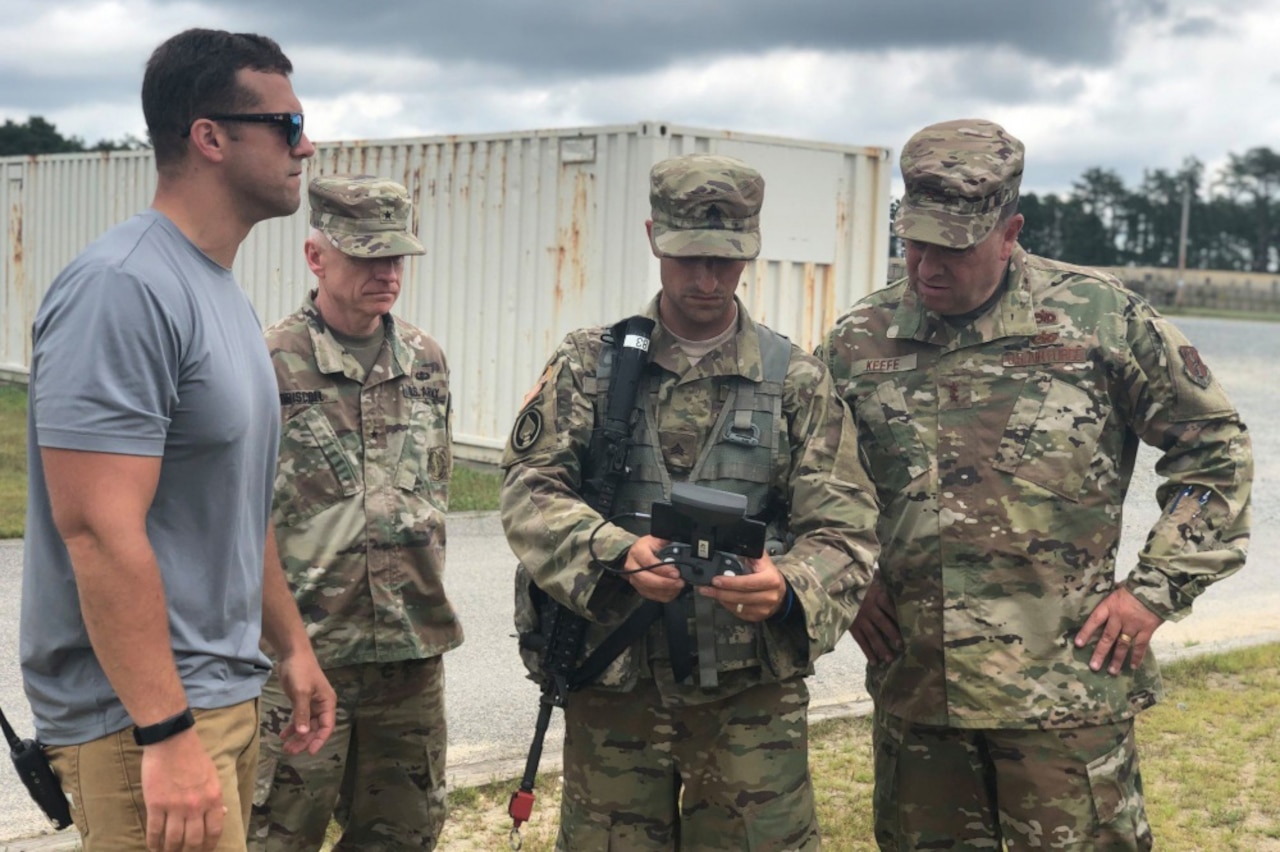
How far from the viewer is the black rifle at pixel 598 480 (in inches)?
125

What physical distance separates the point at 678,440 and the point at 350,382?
1025mm

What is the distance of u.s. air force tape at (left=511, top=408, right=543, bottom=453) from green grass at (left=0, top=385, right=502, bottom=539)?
6.25 metres

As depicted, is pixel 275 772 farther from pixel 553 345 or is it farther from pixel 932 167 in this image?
pixel 553 345

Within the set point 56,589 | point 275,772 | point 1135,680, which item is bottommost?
point 275,772

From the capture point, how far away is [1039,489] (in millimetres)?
3420

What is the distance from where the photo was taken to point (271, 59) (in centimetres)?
253

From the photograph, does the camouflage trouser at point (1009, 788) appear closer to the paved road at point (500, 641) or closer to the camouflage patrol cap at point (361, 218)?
the camouflage patrol cap at point (361, 218)

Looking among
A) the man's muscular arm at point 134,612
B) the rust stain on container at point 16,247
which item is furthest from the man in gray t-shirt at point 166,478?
the rust stain on container at point 16,247

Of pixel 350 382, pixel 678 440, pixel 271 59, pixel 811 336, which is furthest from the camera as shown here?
pixel 811 336

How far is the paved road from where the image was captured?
543 cm

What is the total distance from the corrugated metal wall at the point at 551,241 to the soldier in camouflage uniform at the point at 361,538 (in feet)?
21.7

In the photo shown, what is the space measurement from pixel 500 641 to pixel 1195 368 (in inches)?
179

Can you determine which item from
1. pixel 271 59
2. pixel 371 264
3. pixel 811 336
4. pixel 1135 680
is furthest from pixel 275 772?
pixel 811 336

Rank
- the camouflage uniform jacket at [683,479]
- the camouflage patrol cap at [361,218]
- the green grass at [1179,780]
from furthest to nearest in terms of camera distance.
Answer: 1. the green grass at [1179,780]
2. the camouflage patrol cap at [361,218]
3. the camouflage uniform jacket at [683,479]
